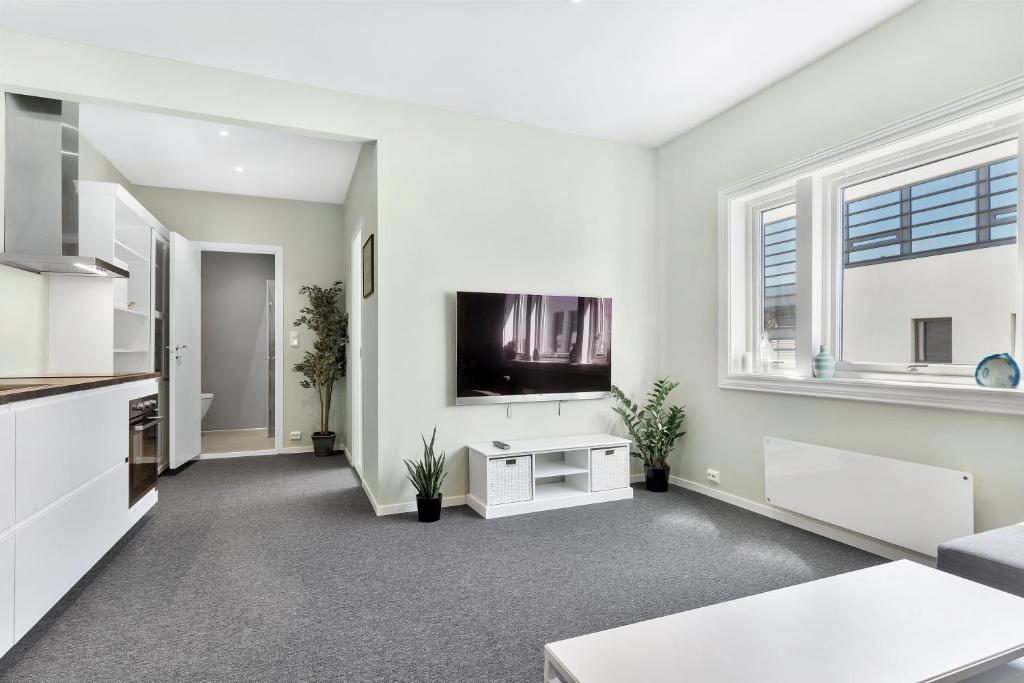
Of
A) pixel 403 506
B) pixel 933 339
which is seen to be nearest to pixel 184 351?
pixel 403 506

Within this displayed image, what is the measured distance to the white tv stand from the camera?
335 centimetres

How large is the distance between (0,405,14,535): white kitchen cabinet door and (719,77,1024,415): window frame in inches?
140

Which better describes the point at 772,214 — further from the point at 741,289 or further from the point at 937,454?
the point at 937,454

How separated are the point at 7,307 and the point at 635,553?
3.55 m

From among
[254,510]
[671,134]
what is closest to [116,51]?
[254,510]

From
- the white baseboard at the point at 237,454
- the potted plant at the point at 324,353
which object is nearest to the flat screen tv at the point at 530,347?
the potted plant at the point at 324,353

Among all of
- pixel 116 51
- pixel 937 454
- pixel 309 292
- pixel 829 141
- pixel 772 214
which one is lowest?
pixel 937 454

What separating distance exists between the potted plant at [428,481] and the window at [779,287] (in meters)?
2.23

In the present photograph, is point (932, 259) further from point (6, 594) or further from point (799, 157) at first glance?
point (6, 594)

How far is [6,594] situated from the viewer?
167cm

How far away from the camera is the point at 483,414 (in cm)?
372

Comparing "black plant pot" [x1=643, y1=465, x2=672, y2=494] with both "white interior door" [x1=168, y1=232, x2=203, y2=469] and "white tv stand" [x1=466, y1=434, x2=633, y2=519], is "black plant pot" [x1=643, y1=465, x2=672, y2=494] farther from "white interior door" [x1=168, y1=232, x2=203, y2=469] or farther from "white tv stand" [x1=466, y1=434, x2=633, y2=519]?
Answer: "white interior door" [x1=168, y1=232, x2=203, y2=469]

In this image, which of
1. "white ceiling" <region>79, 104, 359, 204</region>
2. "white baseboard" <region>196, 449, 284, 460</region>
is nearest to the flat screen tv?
"white ceiling" <region>79, 104, 359, 204</region>

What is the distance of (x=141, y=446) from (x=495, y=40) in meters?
3.03
